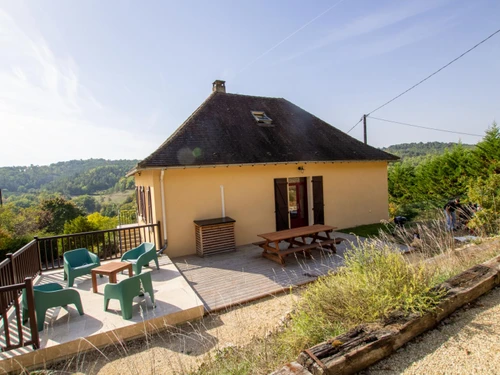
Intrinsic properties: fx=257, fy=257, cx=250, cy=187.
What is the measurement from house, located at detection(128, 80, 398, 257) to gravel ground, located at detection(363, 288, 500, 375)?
6.78 metres

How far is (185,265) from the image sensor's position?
7328 mm

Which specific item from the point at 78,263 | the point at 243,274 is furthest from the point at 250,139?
the point at 78,263

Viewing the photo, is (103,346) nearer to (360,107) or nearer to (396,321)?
(396,321)

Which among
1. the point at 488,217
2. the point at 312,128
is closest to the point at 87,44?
the point at 312,128

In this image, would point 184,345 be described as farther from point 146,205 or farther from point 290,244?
point 146,205

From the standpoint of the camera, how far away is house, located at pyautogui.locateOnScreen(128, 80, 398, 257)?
826 cm

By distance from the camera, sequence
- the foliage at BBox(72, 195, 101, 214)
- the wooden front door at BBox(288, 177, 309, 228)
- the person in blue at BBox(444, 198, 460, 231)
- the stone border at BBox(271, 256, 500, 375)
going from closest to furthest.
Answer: the stone border at BBox(271, 256, 500, 375) < the person in blue at BBox(444, 198, 460, 231) < the wooden front door at BBox(288, 177, 309, 228) < the foliage at BBox(72, 195, 101, 214)

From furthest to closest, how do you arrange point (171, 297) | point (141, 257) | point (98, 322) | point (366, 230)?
1. point (366, 230)
2. point (141, 257)
3. point (171, 297)
4. point (98, 322)

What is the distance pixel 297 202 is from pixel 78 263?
7.50 meters

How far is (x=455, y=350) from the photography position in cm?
232

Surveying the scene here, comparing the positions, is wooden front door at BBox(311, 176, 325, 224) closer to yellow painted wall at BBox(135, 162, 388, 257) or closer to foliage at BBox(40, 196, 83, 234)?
yellow painted wall at BBox(135, 162, 388, 257)

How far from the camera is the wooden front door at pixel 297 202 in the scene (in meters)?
10.2

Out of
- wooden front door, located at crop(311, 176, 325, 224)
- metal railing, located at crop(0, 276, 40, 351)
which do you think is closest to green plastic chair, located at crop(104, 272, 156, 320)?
metal railing, located at crop(0, 276, 40, 351)

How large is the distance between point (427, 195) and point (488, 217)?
9128 mm
